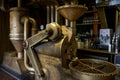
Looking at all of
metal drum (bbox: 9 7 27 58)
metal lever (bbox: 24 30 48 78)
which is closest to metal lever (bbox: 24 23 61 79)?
metal lever (bbox: 24 30 48 78)

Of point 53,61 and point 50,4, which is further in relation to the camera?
point 50,4

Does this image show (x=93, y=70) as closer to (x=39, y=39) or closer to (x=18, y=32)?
(x=39, y=39)

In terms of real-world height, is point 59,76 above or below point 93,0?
below

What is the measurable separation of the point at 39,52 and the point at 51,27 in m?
0.41

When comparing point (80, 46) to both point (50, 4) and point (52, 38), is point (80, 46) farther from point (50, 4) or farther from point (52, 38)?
point (52, 38)

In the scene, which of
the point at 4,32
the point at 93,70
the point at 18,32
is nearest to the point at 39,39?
the point at 93,70

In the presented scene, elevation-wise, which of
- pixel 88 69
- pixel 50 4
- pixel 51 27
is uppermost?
pixel 50 4

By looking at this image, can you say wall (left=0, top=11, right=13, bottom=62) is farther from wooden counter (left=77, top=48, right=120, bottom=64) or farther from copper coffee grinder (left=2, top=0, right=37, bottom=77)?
wooden counter (left=77, top=48, right=120, bottom=64)

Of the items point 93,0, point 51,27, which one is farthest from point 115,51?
point 51,27

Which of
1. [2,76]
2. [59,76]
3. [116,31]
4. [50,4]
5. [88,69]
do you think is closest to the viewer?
[88,69]

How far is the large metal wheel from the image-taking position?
1088mm

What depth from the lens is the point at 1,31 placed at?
293 cm

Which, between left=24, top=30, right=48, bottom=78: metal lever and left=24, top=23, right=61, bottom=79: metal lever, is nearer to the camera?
left=24, top=23, right=61, bottom=79: metal lever

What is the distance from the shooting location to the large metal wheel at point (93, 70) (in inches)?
42.8
